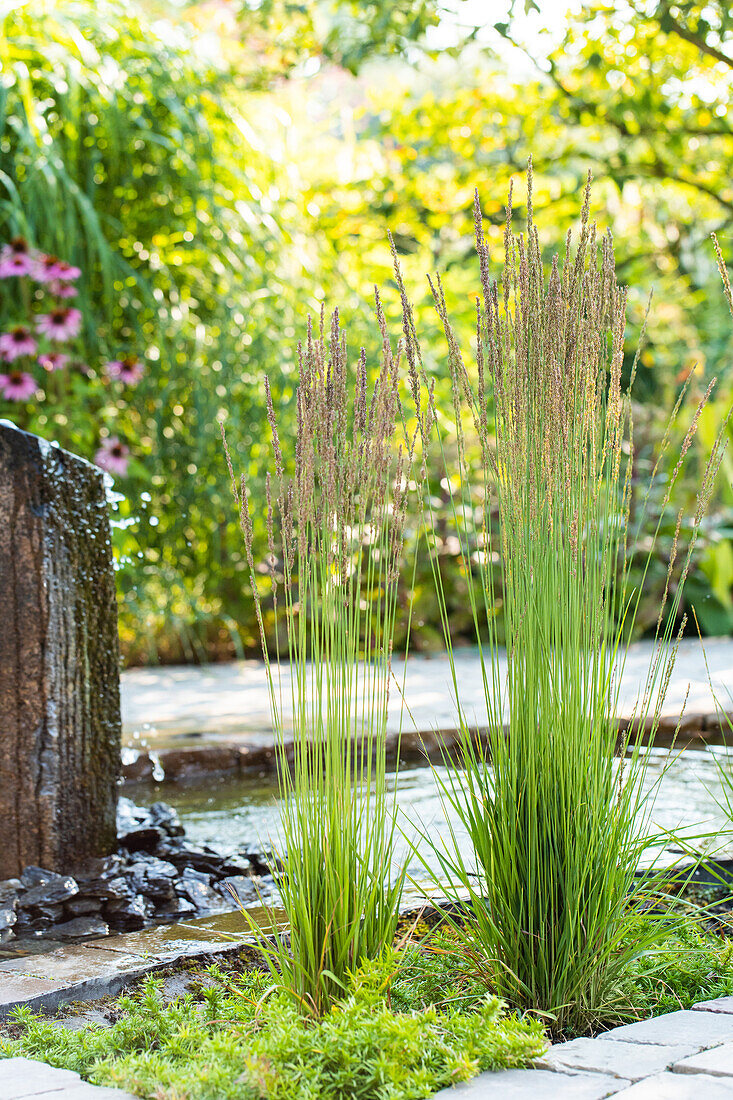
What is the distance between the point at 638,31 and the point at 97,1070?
6.02m

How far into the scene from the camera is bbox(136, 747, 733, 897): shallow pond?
2645 millimetres

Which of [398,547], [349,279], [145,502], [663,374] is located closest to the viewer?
[398,547]

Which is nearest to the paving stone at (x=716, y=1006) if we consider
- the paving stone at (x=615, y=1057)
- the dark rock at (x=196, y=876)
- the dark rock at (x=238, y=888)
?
the paving stone at (x=615, y=1057)

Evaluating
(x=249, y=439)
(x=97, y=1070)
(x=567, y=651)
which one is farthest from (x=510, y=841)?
(x=249, y=439)

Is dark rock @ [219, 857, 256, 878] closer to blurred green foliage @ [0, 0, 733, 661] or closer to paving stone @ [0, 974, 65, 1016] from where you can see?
paving stone @ [0, 974, 65, 1016]

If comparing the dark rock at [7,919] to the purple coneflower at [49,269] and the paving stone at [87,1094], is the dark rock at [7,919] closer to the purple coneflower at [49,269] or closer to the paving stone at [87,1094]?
the paving stone at [87,1094]

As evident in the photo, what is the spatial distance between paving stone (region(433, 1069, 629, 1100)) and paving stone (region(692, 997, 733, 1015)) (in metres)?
0.33

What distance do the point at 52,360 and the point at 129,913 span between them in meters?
3.11

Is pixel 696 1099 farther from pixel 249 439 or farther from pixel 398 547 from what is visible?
pixel 249 439

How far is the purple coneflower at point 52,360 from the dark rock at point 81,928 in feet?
9.99

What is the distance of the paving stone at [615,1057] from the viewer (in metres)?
1.17

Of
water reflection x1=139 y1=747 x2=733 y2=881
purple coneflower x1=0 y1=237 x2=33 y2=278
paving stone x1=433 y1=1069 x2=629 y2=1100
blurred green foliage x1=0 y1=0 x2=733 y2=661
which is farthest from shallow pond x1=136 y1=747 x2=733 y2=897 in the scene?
purple coneflower x1=0 y1=237 x2=33 y2=278

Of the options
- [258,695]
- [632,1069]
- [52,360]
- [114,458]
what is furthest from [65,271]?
[632,1069]

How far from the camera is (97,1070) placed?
4.11ft
